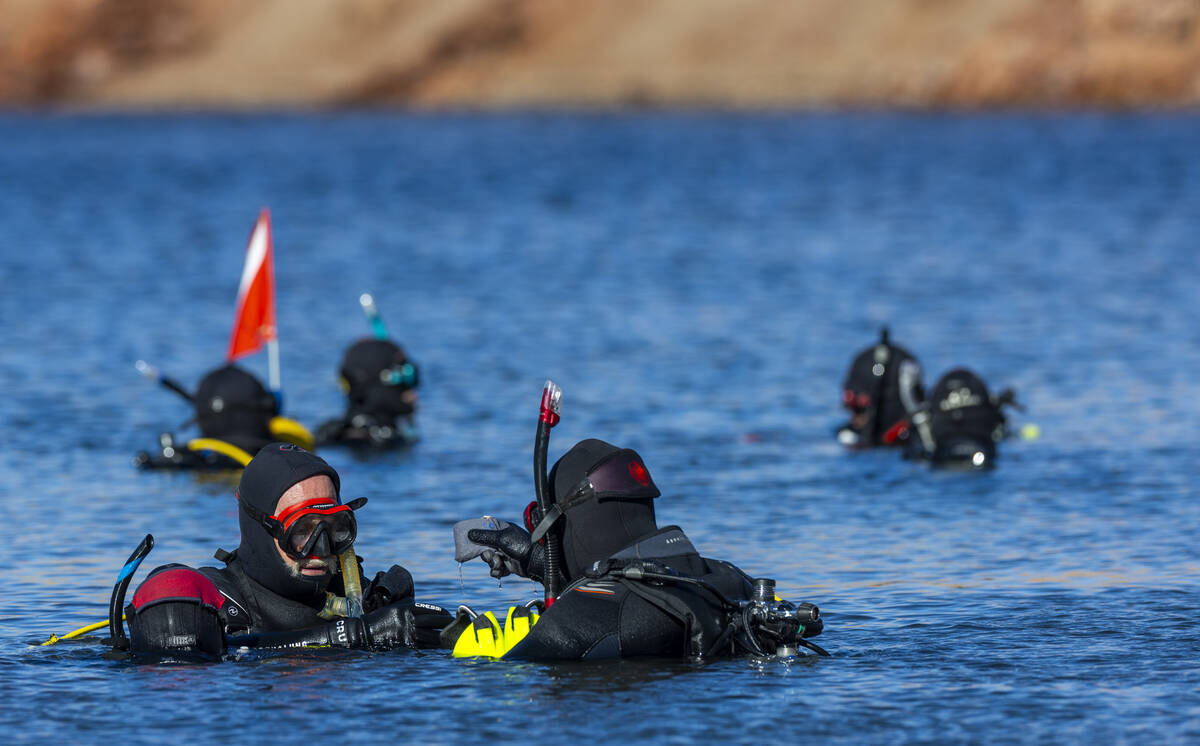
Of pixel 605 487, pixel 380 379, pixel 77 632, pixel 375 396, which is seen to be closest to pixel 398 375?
pixel 380 379

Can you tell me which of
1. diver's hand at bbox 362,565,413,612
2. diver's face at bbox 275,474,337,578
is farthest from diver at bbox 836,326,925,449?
diver's face at bbox 275,474,337,578

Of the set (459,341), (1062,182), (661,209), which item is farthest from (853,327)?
(1062,182)

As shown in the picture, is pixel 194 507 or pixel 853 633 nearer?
pixel 853 633

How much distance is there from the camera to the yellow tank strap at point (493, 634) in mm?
13547

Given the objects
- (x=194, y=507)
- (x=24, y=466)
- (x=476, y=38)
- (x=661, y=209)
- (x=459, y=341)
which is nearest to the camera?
(x=194, y=507)

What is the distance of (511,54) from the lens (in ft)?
544

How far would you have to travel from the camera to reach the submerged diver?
1300 cm

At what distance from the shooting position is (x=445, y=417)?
27.9 metres

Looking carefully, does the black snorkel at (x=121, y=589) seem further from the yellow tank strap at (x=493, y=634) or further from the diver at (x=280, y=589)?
the yellow tank strap at (x=493, y=634)

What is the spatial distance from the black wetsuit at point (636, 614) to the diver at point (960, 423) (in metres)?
9.83

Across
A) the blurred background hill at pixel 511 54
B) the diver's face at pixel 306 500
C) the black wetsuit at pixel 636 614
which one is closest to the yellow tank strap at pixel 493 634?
the black wetsuit at pixel 636 614

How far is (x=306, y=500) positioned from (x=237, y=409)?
28.6 feet

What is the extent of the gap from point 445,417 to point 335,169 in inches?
2823

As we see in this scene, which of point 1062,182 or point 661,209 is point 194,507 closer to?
point 661,209
